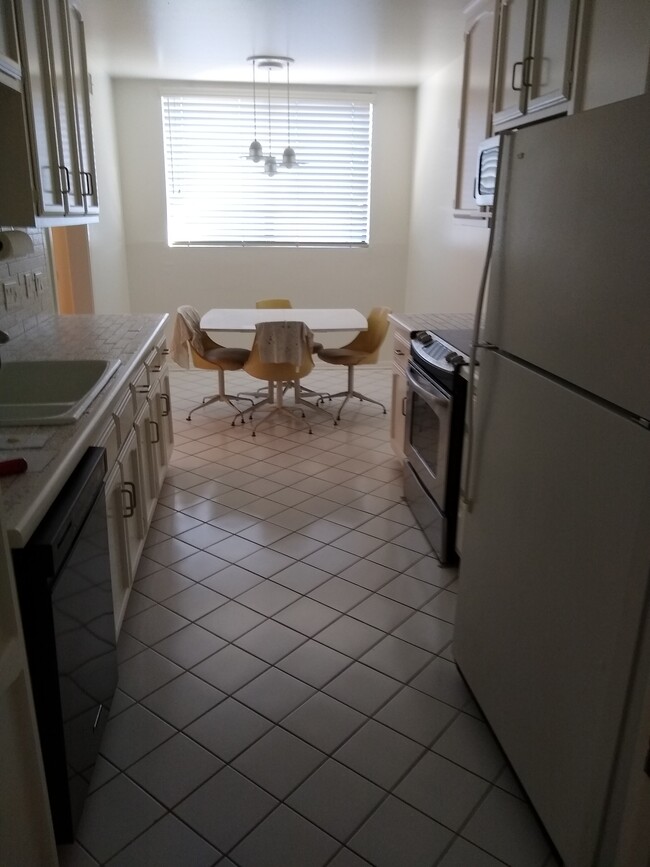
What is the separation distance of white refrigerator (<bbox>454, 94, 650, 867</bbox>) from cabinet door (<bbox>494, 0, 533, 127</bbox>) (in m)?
1.03

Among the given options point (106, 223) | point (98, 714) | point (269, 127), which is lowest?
point (98, 714)

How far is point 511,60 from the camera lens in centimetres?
265

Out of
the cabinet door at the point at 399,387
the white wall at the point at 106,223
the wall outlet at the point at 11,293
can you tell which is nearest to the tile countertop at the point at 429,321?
the cabinet door at the point at 399,387

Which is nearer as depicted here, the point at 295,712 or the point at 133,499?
the point at 295,712

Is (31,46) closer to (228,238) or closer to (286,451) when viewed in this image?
(286,451)

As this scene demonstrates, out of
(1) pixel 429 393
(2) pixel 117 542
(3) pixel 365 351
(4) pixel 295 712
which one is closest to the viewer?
(4) pixel 295 712

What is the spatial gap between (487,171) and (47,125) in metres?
1.74

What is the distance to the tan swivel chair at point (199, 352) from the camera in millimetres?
4707

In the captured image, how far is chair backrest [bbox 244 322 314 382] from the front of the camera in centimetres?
428

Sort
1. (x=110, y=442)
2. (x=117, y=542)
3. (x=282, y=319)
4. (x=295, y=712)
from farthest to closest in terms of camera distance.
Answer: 1. (x=282, y=319)
2. (x=117, y=542)
3. (x=110, y=442)
4. (x=295, y=712)

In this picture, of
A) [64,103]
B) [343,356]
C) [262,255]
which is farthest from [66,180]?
[262,255]

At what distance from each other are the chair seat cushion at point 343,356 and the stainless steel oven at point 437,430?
5.46ft

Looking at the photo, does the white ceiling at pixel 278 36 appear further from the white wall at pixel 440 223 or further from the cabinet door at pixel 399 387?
the cabinet door at pixel 399 387

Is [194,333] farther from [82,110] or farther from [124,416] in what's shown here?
[124,416]
